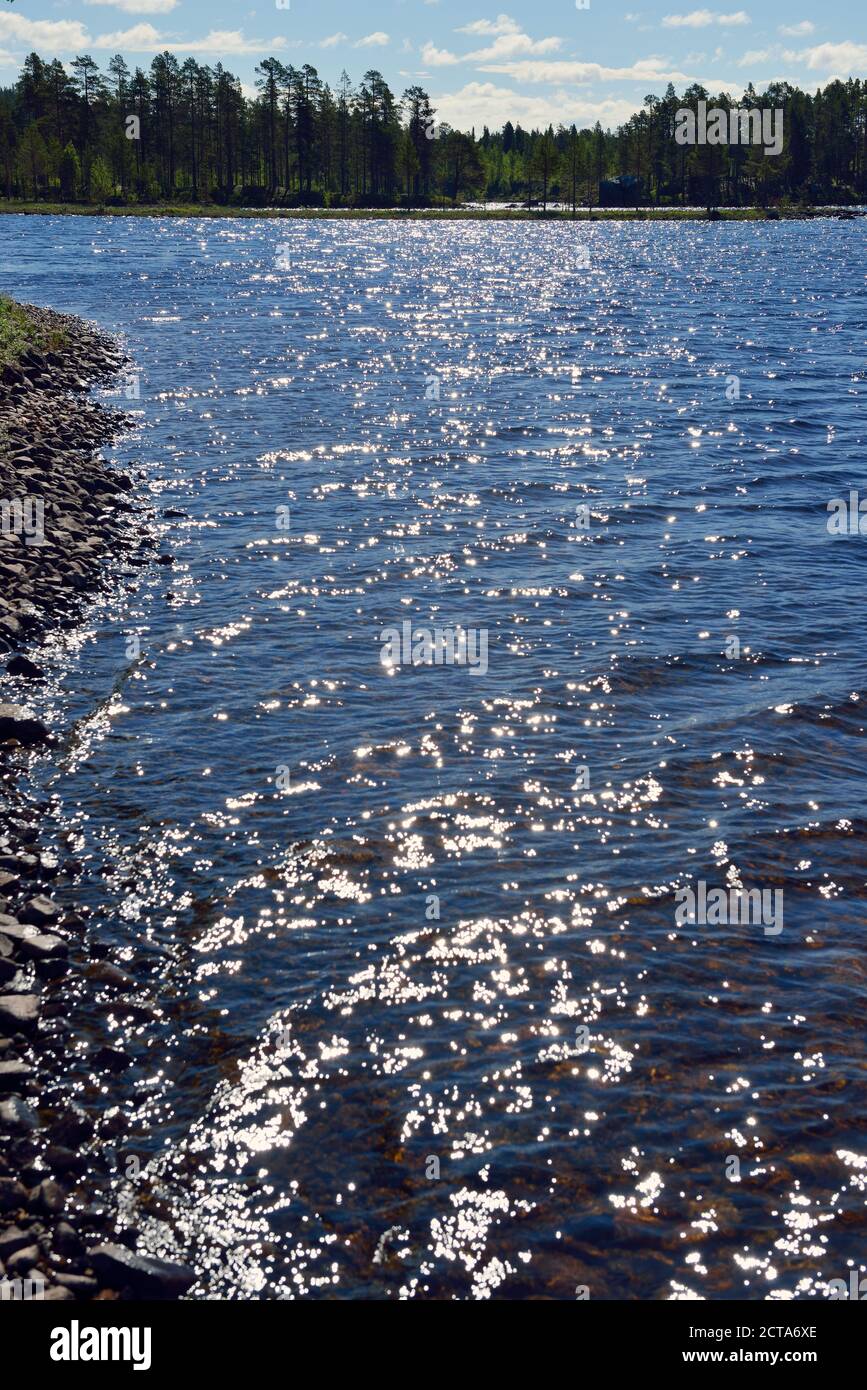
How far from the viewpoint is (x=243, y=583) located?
22.7 meters

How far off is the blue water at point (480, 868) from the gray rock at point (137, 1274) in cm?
18

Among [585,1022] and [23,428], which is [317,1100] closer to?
[585,1022]

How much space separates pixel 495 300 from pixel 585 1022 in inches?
2900

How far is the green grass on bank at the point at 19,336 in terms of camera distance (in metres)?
37.9

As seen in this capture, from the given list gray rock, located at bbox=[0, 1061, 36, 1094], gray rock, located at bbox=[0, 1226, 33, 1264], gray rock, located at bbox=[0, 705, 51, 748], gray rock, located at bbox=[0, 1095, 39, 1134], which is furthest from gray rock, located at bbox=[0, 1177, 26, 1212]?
gray rock, located at bbox=[0, 705, 51, 748]

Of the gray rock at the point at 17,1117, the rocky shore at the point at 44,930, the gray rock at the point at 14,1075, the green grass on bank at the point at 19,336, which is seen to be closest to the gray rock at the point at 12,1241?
the rocky shore at the point at 44,930

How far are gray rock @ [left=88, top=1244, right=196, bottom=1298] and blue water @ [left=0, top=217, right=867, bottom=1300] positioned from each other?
185 mm

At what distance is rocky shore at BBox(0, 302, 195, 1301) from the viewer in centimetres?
793

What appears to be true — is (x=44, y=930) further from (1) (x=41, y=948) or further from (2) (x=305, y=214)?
(2) (x=305, y=214)

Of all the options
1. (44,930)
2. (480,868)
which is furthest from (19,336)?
(480,868)

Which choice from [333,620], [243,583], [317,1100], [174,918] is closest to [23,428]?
[243,583]

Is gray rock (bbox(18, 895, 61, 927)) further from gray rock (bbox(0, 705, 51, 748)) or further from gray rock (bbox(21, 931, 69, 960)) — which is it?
gray rock (bbox(0, 705, 51, 748))

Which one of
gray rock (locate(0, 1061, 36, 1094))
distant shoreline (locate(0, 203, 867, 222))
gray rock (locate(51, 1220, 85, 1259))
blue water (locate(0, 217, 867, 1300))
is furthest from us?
distant shoreline (locate(0, 203, 867, 222))

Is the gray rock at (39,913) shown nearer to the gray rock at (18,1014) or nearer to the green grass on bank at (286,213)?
the gray rock at (18,1014)
